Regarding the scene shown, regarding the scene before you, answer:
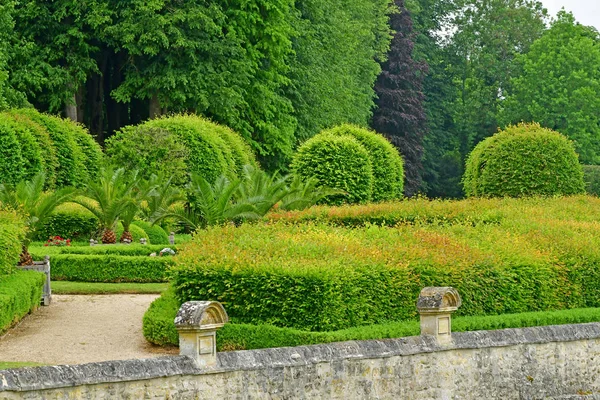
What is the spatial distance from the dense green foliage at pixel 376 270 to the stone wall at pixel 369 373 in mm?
1144

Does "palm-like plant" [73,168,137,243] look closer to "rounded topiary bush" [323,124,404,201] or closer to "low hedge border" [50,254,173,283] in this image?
"low hedge border" [50,254,173,283]

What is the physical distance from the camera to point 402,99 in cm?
5950

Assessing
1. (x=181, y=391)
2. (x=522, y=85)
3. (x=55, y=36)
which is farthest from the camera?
(x=522, y=85)

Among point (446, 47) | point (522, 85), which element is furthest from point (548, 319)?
point (446, 47)

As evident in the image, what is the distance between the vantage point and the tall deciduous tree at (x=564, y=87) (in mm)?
57125

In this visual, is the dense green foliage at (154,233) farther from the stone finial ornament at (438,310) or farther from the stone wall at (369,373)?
the stone finial ornament at (438,310)

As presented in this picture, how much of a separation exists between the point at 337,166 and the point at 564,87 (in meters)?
31.1

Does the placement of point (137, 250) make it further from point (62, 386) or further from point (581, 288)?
point (62, 386)

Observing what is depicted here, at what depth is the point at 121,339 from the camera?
15922mm

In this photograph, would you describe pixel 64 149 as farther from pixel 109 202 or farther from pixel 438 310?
pixel 438 310

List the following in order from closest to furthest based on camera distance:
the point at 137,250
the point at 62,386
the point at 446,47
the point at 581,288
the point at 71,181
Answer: the point at 62,386
the point at 581,288
the point at 137,250
the point at 71,181
the point at 446,47

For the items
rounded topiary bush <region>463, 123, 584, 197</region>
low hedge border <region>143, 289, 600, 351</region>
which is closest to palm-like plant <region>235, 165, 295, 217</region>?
rounded topiary bush <region>463, 123, 584, 197</region>

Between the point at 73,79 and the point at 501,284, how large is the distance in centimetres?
2654

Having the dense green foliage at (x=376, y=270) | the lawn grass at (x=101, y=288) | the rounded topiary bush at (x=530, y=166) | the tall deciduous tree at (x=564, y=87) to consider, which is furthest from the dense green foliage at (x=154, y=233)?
the tall deciduous tree at (x=564, y=87)
